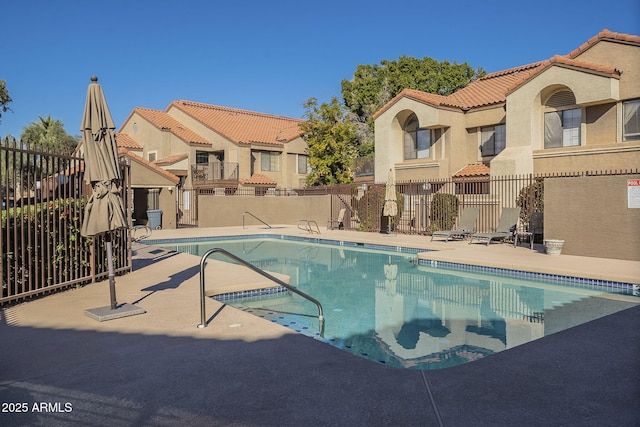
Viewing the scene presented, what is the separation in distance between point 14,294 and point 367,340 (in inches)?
194

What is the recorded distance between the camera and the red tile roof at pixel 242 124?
3556cm

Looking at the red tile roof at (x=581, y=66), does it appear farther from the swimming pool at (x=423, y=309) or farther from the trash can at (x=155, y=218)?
the trash can at (x=155, y=218)

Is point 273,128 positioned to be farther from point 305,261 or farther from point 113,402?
point 113,402

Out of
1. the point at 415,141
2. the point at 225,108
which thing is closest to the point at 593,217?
the point at 415,141

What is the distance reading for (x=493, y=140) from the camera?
24.0m

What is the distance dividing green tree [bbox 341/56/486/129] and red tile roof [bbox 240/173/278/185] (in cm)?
1057

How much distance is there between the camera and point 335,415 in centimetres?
336

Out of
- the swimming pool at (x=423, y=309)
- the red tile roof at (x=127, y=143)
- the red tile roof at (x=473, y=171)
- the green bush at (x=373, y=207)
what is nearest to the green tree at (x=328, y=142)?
the red tile roof at (x=473, y=171)

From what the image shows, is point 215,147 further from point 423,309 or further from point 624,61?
point 423,309

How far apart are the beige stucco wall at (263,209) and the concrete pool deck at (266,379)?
1959 cm

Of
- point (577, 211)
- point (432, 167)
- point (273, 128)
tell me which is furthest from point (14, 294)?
point (273, 128)

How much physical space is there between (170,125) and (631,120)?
28.7 m

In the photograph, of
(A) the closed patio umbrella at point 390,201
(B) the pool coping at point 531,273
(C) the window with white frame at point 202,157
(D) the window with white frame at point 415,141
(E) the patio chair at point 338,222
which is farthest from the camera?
(C) the window with white frame at point 202,157

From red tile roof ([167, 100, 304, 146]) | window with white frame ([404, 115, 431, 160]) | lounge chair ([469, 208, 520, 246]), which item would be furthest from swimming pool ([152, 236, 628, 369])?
red tile roof ([167, 100, 304, 146])
